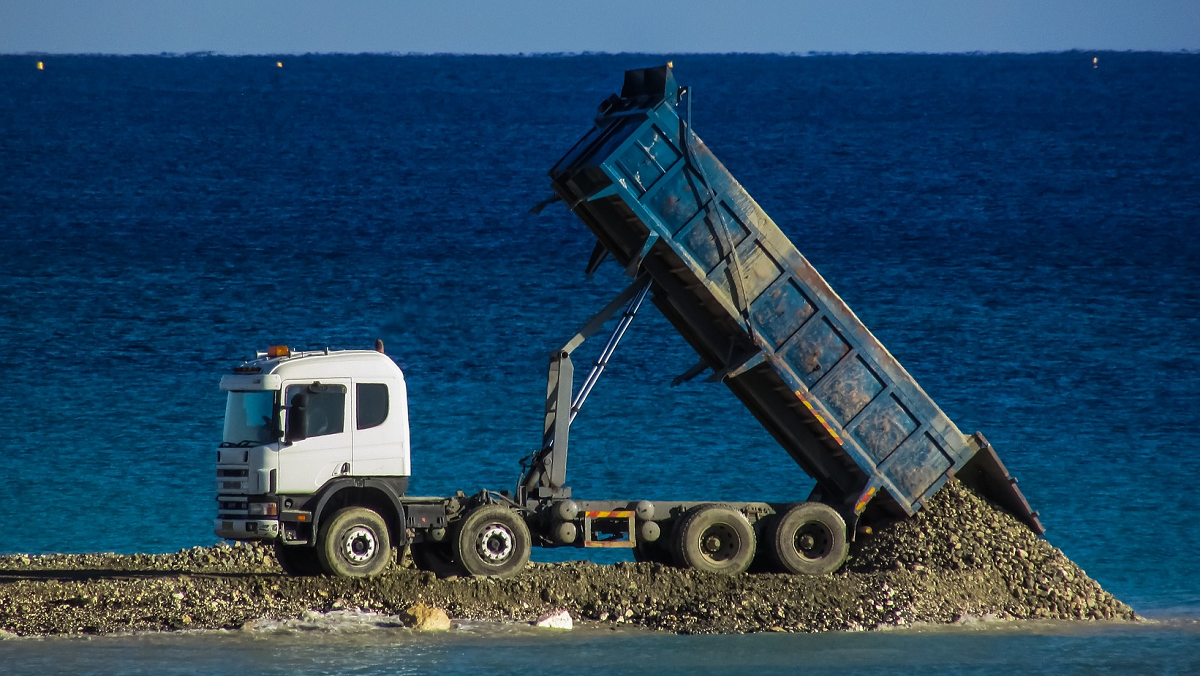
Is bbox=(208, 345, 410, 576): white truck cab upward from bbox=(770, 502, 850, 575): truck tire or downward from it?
upward

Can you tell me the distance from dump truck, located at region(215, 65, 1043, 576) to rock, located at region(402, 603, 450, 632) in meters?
0.78

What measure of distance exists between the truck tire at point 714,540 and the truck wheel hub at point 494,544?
1.86m

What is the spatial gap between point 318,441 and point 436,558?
6.64 ft

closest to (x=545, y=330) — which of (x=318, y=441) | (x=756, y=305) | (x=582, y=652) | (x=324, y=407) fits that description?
(x=756, y=305)

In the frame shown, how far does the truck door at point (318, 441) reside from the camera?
17.6 m

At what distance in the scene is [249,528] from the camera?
17594 millimetres

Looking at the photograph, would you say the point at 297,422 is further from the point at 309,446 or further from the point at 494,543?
the point at 494,543

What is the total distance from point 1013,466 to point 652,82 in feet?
46.2

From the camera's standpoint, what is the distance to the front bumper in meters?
17.5

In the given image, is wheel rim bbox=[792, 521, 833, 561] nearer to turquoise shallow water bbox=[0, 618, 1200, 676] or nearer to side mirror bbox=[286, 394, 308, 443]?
turquoise shallow water bbox=[0, 618, 1200, 676]

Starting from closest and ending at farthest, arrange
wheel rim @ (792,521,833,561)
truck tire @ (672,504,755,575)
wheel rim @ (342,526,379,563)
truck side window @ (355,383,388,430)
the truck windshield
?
wheel rim @ (342,526,379,563), the truck windshield, truck side window @ (355,383,388,430), truck tire @ (672,504,755,575), wheel rim @ (792,521,833,561)

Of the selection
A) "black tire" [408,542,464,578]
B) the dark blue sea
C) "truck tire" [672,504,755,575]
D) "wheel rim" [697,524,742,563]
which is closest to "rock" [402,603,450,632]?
the dark blue sea

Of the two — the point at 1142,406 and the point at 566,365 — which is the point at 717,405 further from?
the point at 566,365

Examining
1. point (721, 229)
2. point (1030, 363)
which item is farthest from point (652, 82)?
point (1030, 363)
